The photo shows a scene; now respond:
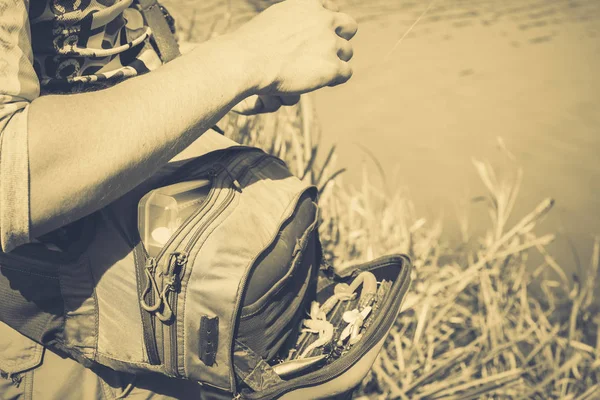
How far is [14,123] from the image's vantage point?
24.5 inches

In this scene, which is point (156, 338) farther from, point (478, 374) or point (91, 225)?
point (478, 374)

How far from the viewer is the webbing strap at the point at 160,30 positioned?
1.05 meters

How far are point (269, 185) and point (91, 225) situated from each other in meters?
0.27

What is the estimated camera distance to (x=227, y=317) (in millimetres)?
818

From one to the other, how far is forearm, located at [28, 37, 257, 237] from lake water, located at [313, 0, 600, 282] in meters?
2.05

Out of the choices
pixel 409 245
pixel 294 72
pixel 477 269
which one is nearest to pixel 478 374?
pixel 477 269

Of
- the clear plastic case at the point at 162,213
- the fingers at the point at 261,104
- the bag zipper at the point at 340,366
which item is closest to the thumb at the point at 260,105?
the fingers at the point at 261,104

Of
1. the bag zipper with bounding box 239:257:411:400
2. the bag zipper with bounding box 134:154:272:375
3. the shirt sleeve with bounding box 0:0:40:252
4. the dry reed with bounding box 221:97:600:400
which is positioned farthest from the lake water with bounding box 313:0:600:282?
the shirt sleeve with bounding box 0:0:40:252

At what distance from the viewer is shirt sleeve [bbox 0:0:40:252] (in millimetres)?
610

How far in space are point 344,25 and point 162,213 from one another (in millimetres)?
375

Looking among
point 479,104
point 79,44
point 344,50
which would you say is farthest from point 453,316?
point 479,104

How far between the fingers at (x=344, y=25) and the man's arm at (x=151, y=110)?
5cm

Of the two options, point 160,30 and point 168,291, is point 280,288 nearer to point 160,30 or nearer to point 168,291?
point 168,291

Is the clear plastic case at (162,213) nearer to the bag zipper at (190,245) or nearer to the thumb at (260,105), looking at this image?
the bag zipper at (190,245)
